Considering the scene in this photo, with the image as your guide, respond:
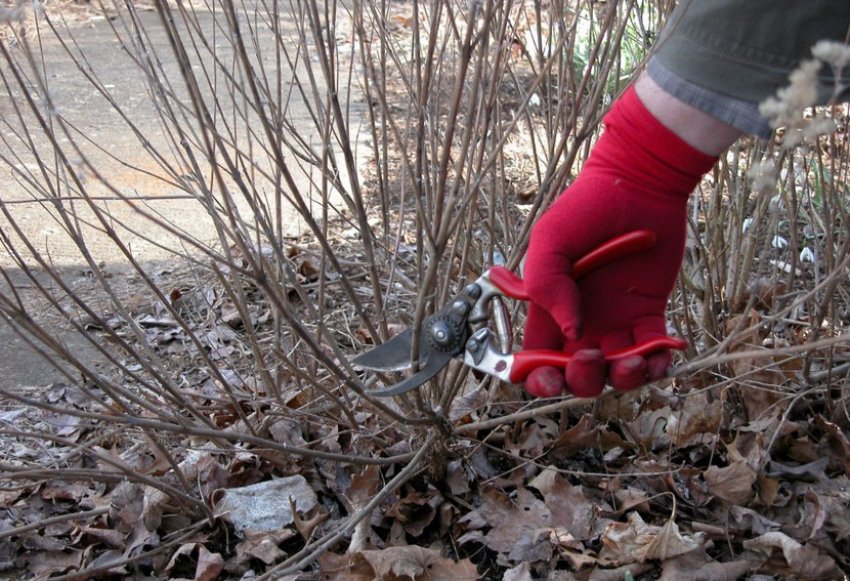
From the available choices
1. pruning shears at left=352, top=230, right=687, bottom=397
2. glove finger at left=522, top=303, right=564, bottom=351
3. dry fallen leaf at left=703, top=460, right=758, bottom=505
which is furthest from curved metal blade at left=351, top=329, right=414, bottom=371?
dry fallen leaf at left=703, top=460, right=758, bottom=505

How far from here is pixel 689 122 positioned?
1.61m

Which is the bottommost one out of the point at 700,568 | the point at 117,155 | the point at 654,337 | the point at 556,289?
the point at 700,568

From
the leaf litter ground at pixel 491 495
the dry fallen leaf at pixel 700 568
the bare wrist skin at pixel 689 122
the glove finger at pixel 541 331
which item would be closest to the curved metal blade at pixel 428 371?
the glove finger at pixel 541 331

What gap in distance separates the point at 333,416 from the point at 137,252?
2070mm

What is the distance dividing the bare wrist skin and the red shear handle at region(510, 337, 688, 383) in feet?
1.15

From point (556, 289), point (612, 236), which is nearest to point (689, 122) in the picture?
point (612, 236)

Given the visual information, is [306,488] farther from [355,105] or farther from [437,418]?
[355,105]

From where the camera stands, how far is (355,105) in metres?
6.13

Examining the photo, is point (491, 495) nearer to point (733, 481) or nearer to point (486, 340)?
point (733, 481)

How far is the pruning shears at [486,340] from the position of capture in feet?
Answer: 5.26

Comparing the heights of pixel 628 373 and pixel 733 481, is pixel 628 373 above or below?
above

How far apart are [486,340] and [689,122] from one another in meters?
0.55

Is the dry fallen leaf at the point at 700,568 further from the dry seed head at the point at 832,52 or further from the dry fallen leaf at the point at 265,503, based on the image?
the dry seed head at the point at 832,52

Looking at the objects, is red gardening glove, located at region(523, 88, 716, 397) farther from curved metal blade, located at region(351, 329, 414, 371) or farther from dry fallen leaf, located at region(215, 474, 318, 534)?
dry fallen leaf, located at region(215, 474, 318, 534)
